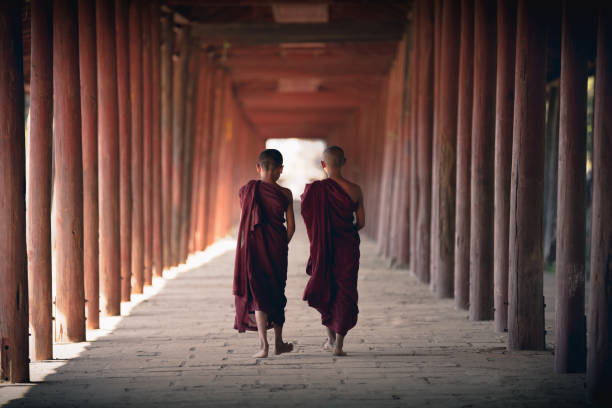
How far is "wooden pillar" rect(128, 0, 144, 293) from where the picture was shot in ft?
25.0

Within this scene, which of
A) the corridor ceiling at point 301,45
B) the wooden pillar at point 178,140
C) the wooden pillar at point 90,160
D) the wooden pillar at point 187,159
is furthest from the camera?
the corridor ceiling at point 301,45

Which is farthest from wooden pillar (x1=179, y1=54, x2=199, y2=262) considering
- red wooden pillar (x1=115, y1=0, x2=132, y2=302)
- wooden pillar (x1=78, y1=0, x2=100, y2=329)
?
wooden pillar (x1=78, y1=0, x2=100, y2=329)

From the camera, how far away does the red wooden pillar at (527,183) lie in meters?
4.66

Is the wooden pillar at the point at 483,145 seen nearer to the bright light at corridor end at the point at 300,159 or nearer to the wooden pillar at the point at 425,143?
the wooden pillar at the point at 425,143

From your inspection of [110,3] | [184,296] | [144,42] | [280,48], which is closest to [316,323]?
[184,296]

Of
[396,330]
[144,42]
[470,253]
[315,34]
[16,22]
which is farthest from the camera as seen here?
[315,34]

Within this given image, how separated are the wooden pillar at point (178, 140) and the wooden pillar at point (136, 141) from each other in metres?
2.42

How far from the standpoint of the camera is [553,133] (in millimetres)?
10273

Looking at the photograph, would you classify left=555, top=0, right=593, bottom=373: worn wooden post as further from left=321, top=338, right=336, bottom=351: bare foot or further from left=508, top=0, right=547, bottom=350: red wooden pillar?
left=321, top=338, right=336, bottom=351: bare foot

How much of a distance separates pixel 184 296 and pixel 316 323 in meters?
→ 2.10

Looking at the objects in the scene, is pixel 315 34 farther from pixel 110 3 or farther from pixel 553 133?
pixel 110 3

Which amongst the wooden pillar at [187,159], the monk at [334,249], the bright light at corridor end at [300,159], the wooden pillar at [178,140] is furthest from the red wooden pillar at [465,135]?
the bright light at corridor end at [300,159]

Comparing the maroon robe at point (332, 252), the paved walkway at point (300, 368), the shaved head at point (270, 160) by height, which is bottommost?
the paved walkway at point (300, 368)

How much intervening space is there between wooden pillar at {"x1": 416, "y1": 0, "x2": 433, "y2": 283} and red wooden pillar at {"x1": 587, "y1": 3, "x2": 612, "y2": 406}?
15.6 feet
